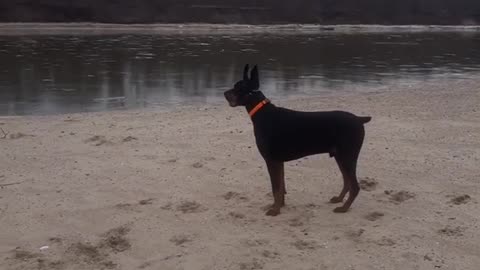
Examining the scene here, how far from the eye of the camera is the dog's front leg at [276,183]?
6.17 meters

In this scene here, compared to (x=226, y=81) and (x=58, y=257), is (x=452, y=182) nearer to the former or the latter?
(x=58, y=257)

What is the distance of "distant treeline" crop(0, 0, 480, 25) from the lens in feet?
180

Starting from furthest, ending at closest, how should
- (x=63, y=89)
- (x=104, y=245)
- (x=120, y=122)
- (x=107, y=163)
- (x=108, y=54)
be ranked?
1. (x=108, y=54)
2. (x=63, y=89)
3. (x=120, y=122)
4. (x=107, y=163)
5. (x=104, y=245)

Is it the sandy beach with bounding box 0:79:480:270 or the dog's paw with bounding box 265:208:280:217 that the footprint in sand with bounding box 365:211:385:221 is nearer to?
the sandy beach with bounding box 0:79:480:270

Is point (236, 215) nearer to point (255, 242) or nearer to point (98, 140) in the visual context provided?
point (255, 242)

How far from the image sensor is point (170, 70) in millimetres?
21125

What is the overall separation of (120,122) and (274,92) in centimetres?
635

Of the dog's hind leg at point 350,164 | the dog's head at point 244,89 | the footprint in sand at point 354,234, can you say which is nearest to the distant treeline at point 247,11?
the dog's head at point 244,89

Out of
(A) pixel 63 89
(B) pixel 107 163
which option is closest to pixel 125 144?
(B) pixel 107 163

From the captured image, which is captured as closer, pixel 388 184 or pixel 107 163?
pixel 388 184

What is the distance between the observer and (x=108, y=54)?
26.9 m

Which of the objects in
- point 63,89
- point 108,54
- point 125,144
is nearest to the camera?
point 125,144

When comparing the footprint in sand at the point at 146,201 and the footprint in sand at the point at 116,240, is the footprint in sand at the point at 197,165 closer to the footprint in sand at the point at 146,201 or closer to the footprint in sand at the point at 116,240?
the footprint in sand at the point at 146,201

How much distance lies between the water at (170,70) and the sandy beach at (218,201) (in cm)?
468
